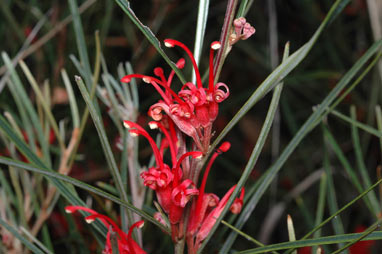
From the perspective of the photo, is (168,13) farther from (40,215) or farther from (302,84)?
(40,215)

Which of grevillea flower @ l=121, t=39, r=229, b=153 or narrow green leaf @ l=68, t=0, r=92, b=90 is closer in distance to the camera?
grevillea flower @ l=121, t=39, r=229, b=153

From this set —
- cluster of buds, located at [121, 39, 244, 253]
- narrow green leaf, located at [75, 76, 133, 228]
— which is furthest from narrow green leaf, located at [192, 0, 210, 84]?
narrow green leaf, located at [75, 76, 133, 228]

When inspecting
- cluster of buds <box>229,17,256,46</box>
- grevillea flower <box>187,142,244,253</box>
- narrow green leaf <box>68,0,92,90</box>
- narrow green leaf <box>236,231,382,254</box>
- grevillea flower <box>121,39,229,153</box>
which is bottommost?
grevillea flower <box>187,142,244,253</box>

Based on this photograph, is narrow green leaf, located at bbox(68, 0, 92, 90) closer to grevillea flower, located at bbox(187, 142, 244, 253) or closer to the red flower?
grevillea flower, located at bbox(187, 142, 244, 253)

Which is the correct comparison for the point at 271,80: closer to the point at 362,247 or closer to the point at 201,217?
the point at 201,217

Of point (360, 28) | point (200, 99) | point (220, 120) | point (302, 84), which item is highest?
point (360, 28)

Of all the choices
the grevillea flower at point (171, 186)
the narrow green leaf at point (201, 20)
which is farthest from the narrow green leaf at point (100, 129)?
the narrow green leaf at point (201, 20)

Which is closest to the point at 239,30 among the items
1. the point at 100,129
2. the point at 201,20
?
the point at 201,20

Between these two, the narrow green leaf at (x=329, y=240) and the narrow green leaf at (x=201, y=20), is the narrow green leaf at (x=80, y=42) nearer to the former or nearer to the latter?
the narrow green leaf at (x=201, y=20)

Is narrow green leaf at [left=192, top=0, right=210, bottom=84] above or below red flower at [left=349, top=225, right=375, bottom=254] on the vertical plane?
above

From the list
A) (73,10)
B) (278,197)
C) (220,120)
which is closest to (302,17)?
(220,120)

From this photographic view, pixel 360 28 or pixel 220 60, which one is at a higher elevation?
pixel 360 28
